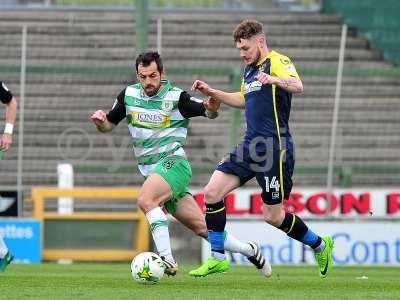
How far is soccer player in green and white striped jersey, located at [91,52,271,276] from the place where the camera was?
10.7 m

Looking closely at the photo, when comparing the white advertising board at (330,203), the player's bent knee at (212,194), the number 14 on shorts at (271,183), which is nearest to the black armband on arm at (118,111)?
the player's bent knee at (212,194)

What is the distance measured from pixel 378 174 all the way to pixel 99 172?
3833 mm

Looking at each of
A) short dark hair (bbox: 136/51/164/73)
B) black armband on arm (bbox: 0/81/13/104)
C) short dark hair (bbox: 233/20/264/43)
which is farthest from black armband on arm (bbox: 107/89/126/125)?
black armband on arm (bbox: 0/81/13/104)

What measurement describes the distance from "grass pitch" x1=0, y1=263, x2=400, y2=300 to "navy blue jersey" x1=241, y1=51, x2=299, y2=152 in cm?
122

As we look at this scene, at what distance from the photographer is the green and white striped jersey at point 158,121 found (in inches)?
428

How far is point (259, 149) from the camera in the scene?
10695 millimetres

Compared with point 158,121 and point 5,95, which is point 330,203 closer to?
point 5,95

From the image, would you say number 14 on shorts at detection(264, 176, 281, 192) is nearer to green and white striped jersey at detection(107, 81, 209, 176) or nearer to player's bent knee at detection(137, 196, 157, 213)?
green and white striped jersey at detection(107, 81, 209, 176)

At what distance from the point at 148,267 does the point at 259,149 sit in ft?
4.82

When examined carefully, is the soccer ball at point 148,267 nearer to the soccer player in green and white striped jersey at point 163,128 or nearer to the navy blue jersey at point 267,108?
the soccer player in green and white striped jersey at point 163,128

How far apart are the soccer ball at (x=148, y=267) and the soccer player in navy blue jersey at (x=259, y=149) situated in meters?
0.65

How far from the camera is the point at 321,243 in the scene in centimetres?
1104

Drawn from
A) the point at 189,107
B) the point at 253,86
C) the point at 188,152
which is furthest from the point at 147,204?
the point at 188,152

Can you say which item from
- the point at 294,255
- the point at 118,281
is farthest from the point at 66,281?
the point at 294,255
